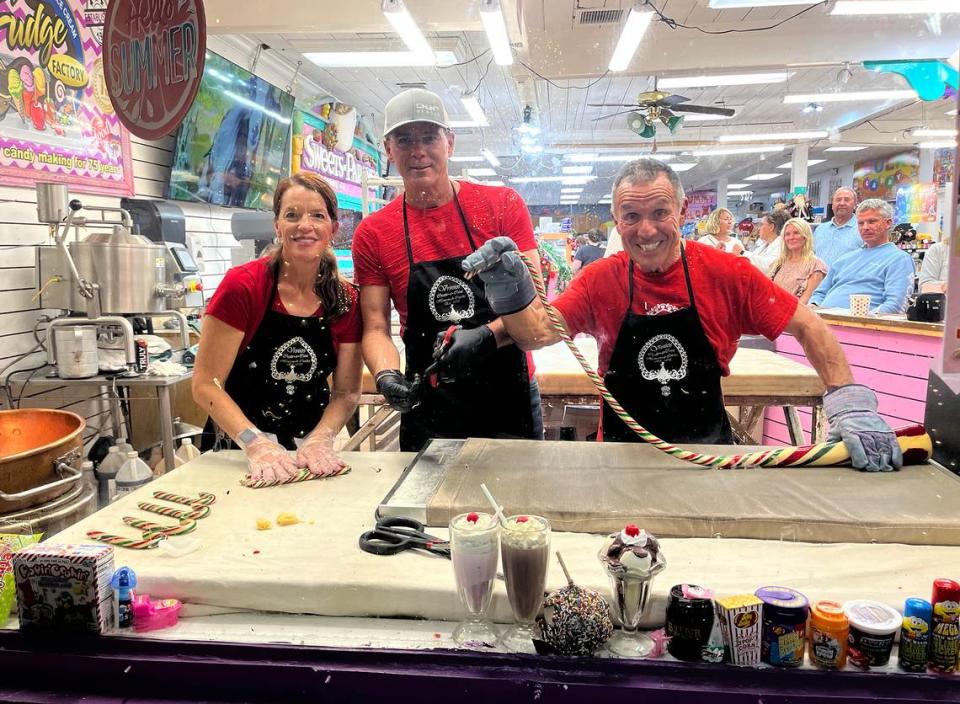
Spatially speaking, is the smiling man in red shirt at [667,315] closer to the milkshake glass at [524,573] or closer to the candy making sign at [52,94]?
the milkshake glass at [524,573]

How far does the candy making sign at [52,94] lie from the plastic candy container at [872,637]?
2362mm

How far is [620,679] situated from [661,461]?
79 centimetres

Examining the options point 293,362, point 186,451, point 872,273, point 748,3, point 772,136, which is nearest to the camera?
point 293,362

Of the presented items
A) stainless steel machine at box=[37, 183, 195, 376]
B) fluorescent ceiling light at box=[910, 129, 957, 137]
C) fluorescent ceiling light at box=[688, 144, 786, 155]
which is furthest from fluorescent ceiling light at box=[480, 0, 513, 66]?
fluorescent ceiling light at box=[688, 144, 786, 155]

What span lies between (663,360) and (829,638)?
1071mm

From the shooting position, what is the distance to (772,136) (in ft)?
13.6

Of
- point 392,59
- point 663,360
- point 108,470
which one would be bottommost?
point 108,470

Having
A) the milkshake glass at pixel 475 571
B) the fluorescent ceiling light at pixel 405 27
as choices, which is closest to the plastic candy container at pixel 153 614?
the milkshake glass at pixel 475 571

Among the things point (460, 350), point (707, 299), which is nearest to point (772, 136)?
point (707, 299)

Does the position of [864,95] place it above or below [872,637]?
above

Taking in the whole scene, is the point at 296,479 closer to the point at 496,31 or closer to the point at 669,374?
the point at 669,374

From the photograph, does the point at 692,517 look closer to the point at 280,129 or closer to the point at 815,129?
the point at 280,129

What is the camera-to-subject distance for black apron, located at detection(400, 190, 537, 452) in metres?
1.99

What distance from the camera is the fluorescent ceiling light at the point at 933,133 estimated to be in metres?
1.04
